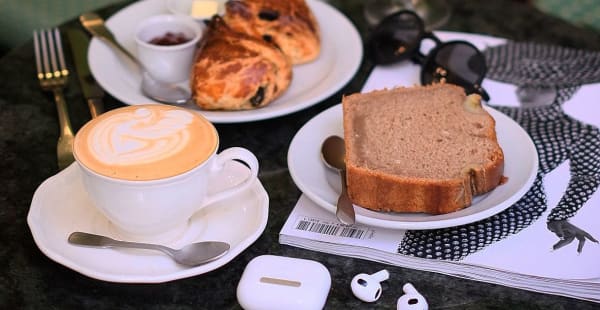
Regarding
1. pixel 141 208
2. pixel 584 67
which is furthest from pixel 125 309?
pixel 584 67

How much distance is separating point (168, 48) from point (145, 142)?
1.79 ft

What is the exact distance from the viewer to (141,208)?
3.05 feet

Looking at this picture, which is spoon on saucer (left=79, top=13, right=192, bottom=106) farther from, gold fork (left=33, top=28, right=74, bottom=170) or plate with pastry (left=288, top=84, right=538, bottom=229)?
plate with pastry (left=288, top=84, right=538, bottom=229)

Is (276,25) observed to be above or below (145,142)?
below

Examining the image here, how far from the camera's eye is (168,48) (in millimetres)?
1443

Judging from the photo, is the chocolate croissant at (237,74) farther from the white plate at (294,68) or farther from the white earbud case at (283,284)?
the white earbud case at (283,284)

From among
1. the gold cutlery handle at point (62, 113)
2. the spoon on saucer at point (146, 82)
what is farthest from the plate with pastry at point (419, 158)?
the gold cutlery handle at point (62, 113)

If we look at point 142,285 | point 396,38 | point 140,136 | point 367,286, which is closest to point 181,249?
point 142,285

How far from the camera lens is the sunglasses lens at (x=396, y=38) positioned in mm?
1560

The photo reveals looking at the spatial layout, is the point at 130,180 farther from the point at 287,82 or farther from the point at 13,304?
the point at 287,82

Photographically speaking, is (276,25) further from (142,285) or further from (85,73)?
(142,285)

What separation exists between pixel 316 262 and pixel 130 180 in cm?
29

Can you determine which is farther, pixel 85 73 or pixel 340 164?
pixel 85 73

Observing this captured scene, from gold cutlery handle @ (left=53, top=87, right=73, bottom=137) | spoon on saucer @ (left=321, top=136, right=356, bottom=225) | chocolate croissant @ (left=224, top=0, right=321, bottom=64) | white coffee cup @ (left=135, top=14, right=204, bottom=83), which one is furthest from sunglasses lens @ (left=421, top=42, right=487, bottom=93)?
gold cutlery handle @ (left=53, top=87, right=73, bottom=137)
